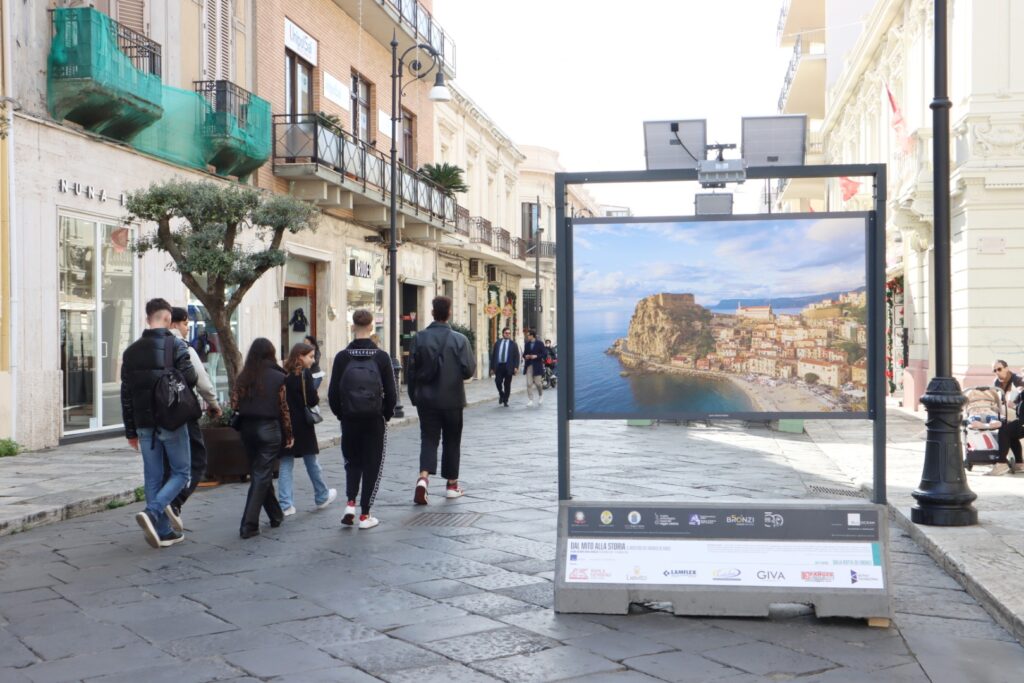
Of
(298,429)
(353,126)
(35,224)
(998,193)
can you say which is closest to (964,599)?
(298,429)

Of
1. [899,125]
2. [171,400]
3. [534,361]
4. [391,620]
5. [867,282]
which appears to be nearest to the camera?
[391,620]

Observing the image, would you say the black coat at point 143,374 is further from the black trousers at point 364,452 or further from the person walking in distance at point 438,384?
the person walking in distance at point 438,384

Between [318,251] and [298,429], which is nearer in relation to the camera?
[298,429]

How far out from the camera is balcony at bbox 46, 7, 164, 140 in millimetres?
12391

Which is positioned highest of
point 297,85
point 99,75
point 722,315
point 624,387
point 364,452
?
point 297,85

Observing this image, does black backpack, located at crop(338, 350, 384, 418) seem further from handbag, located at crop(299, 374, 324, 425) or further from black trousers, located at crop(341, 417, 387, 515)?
handbag, located at crop(299, 374, 324, 425)

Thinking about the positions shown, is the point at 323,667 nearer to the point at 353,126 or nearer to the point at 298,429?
the point at 298,429

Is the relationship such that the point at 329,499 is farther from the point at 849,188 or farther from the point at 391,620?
the point at 849,188

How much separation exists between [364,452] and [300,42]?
14.5m

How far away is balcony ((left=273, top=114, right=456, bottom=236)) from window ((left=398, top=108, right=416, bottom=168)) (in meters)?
1.89

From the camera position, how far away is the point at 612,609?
4914mm

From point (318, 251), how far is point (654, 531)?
652 inches

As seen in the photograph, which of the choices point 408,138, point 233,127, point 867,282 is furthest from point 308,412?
point 408,138

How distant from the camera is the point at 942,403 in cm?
710
